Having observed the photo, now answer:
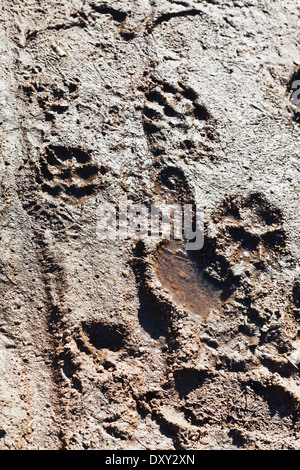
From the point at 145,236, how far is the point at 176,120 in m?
0.69

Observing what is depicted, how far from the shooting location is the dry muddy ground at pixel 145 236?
202 cm

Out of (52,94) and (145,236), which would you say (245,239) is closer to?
(145,236)

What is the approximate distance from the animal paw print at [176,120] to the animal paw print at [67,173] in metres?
0.37

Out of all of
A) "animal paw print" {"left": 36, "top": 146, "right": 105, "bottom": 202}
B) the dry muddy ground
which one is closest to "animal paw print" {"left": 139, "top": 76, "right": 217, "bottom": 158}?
the dry muddy ground

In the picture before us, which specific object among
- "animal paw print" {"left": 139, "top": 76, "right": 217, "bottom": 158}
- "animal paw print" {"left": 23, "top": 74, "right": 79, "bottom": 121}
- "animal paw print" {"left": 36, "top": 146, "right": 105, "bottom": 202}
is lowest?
"animal paw print" {"left": 36, "top": 146, "right": 105, "bottom": 202}

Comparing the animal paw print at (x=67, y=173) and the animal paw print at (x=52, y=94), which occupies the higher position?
the animal paw print at (x=52, y=94)

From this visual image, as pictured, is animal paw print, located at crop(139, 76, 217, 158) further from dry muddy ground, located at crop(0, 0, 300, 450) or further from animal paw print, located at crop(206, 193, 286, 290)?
animal paw print, located at crop(206, 193, 286, 290)

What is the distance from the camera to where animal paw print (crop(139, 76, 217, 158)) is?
246cm

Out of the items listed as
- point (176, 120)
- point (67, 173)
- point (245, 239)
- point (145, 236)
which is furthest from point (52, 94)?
point (245, 239)

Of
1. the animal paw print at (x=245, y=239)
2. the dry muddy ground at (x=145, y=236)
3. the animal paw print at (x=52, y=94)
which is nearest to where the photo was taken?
the dry muddy ground at (x=145, y=236)

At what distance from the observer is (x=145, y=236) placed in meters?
2.29

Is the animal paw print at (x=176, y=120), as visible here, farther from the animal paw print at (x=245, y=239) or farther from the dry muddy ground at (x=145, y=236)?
the animal paw print at (x=245, y=239)

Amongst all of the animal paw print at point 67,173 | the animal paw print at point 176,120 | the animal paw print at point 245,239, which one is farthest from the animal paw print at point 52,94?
the animal paw print at point 245,239

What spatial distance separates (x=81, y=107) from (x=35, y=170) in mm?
446
